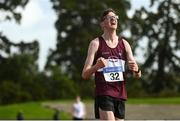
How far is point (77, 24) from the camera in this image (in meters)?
91.8

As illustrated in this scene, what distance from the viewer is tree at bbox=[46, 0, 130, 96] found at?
90125 millimetres

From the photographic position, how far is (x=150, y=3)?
8738cm

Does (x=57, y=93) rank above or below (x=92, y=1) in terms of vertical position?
below

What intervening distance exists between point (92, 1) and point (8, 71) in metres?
18.8

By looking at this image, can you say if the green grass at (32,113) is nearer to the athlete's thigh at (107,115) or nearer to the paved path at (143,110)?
the paved path at (143,110)

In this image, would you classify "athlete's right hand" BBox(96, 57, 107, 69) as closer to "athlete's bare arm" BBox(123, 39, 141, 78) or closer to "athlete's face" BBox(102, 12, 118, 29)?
"athlete's bare arm" BBox(123, 39, 141, 78)

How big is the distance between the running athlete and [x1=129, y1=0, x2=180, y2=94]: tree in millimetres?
78052

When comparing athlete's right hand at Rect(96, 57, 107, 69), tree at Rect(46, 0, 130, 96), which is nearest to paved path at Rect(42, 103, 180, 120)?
athlete's right hand at Rect(96, 57, 107, 69)

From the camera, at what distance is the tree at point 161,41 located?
87.0m

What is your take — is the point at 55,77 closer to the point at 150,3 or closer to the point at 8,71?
the point at 8,71

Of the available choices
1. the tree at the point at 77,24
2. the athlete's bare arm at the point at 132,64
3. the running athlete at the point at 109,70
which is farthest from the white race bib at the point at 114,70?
the tree at the point at 77,24

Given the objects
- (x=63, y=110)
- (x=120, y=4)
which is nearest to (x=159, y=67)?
(x=120, y=4)

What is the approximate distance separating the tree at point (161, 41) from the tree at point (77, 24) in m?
3.09

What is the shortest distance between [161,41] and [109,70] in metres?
80.0
